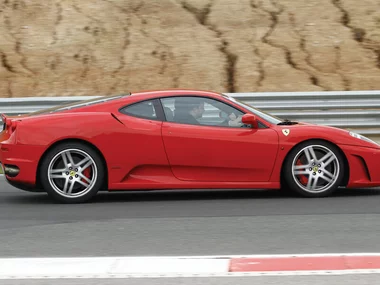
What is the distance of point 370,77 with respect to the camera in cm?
1666

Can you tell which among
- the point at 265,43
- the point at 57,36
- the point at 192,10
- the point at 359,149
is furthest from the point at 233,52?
the point at 359,149

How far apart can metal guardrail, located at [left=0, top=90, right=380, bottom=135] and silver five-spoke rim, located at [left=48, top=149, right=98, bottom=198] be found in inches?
211

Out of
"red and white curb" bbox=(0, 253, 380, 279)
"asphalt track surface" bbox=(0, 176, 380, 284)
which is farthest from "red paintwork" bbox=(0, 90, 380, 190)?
"red and white curb" bbox=(0, 253, 380, 279)

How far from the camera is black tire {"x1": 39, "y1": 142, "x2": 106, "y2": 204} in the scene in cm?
848

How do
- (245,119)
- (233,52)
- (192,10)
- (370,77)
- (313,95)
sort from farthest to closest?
(192,10) < (233,52) < (370,77) < (313,95) < (245,119)

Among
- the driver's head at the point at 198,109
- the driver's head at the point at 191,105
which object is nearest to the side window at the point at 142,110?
the driver's head at the point at 191,105

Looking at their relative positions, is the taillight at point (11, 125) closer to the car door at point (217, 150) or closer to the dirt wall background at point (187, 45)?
the car door at point (217, 150)

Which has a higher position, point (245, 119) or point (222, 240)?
point (245, 119)

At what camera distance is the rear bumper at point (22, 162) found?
8.48m

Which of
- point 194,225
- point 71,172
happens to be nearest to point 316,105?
point 71,172

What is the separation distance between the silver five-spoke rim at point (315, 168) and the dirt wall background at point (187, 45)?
775 cm

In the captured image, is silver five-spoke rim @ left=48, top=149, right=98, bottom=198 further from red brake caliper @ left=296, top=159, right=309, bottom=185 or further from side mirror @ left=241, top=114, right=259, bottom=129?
red brake caliper @ left=296, top=159, right=309, bottom=185

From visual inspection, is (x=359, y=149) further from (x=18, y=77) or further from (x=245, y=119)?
(x=18, y=77)

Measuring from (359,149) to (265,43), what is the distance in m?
9.68
